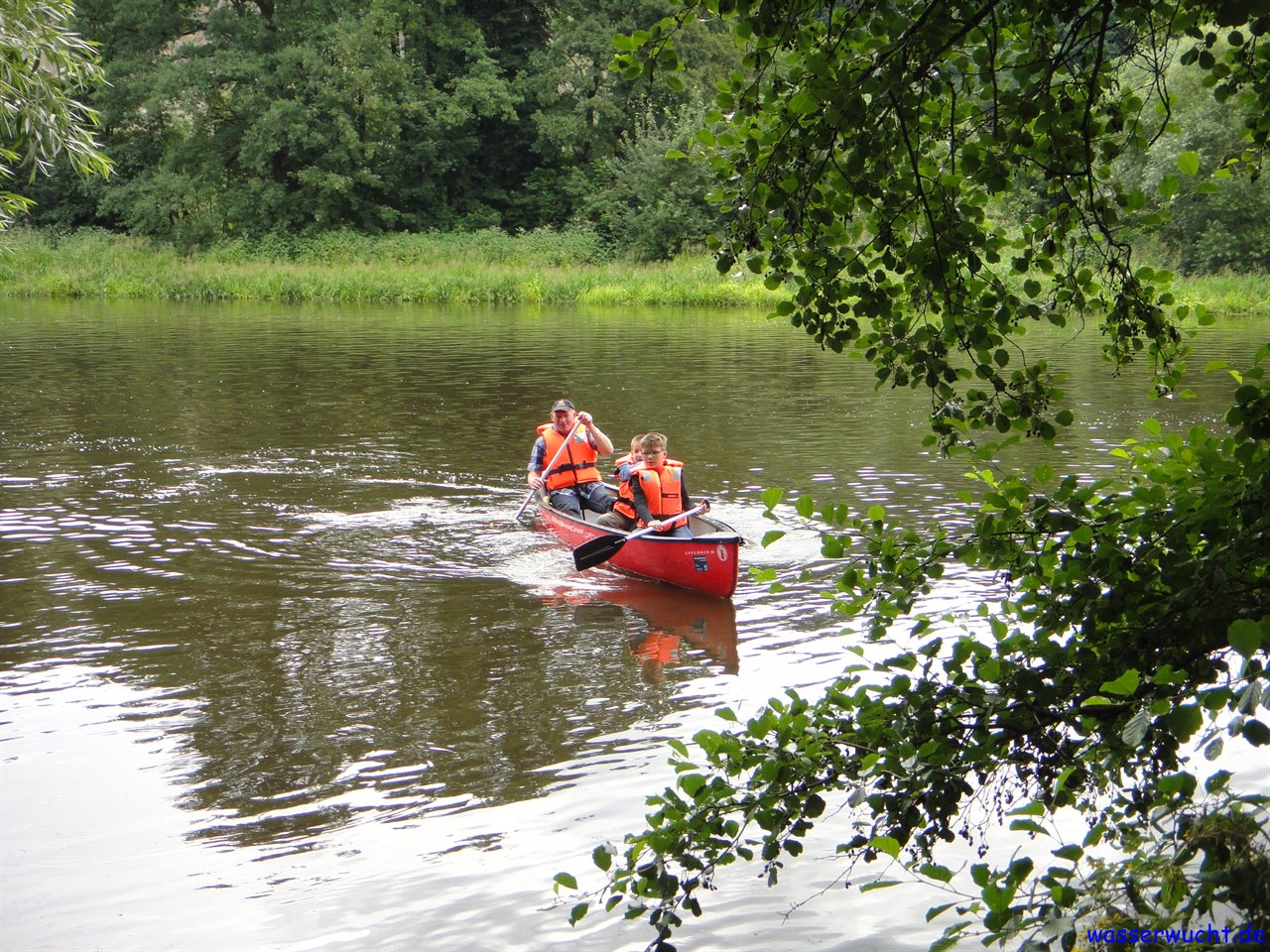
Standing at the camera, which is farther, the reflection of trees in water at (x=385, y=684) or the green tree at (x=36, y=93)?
the green tree at (x=36, y=93)

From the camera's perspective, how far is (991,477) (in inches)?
136

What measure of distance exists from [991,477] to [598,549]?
663 centimetres

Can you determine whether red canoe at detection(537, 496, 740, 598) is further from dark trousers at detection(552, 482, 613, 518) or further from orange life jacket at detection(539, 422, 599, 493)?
orange life jacket at detection(539, 422, 599, 493)

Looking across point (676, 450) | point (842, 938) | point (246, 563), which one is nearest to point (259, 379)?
point (676, 450)

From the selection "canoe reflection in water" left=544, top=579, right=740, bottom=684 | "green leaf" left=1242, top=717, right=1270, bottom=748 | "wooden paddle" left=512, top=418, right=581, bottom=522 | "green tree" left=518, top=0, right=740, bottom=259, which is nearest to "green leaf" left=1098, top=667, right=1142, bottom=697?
"green leaf" left=1242, top=717, right=1270, bottom=748

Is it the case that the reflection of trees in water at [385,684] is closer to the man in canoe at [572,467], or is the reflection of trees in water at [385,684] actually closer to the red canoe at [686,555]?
the red canoe at [686,555]

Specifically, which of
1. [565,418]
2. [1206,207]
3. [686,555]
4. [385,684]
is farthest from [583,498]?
[1206,207]

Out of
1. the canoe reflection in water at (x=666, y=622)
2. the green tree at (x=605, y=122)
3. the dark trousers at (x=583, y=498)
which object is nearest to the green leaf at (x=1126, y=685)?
the canoe reflection in water at (x=666, y=622)

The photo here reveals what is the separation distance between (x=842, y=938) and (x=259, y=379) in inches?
692

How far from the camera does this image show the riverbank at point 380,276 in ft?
118

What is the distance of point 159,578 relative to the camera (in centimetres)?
962

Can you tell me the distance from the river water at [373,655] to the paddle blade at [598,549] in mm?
229

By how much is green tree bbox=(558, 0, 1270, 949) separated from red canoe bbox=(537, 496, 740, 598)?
17.9 ft

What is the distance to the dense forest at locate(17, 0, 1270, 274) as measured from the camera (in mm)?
41438
